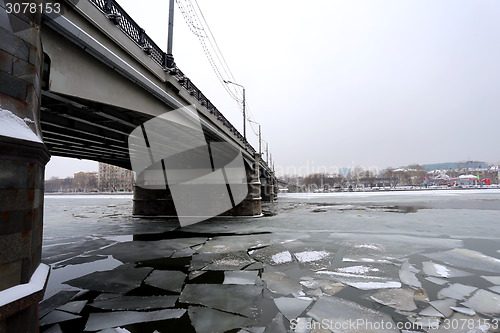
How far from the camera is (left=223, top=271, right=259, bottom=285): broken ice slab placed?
252 inches

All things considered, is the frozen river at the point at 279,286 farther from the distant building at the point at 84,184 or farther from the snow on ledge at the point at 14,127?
the distant building at the point at 84,184

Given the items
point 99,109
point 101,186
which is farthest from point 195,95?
point 101,186

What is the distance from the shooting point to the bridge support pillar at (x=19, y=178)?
298cm

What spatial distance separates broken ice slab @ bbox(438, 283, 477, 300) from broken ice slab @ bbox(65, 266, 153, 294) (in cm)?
682

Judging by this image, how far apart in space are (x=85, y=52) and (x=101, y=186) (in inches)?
5699

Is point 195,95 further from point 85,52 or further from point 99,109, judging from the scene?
point 85,52

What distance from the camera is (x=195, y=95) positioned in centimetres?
1171

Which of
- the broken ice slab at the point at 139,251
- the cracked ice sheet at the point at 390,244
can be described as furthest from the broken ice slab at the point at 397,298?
the broken ice slab at the point at 139,251

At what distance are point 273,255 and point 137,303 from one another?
488 centimetres

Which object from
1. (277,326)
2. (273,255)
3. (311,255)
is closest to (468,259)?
(311,255)

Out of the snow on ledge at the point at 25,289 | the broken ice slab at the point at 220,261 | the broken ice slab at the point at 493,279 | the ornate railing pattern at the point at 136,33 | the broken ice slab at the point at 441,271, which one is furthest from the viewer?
the broken ice slab at the point at 220,261

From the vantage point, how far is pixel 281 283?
6.24 metres

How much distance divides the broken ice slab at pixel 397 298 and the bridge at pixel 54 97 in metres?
5.65

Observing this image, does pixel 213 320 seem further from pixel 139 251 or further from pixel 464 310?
pixel 139 251
